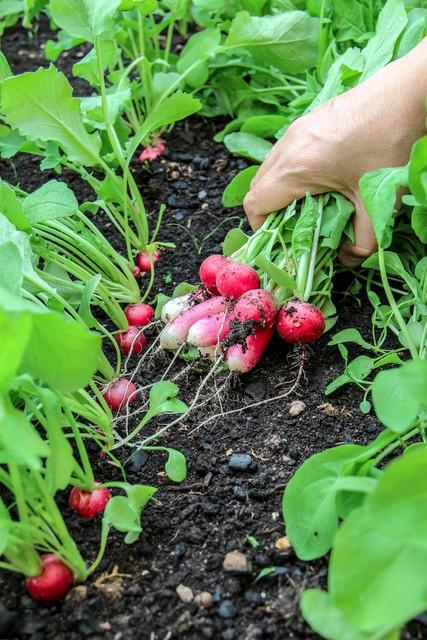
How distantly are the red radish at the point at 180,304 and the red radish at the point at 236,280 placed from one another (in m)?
0.10

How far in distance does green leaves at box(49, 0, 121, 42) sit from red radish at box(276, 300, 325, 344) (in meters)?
0.77

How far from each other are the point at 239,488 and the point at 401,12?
116 cm

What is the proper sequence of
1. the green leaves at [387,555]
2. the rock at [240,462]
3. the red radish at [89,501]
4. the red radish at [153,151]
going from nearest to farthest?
1. the green leaves at [387,555]
2. the red radish at [89,501]
3. the rock at [240,462]
4. the red radish at [153,151]

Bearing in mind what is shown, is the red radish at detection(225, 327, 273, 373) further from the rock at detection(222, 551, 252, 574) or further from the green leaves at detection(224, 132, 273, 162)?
the green leaves at detection(224, 132, 273, 162)

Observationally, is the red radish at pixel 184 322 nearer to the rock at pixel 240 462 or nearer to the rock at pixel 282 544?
the rock at pixel 240 462

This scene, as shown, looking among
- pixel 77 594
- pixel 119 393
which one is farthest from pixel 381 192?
pixel 77 594

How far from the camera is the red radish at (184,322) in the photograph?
1.80 metres

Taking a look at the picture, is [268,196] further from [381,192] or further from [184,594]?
[184,594]

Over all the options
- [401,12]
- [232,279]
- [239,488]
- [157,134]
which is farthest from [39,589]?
[157,134]

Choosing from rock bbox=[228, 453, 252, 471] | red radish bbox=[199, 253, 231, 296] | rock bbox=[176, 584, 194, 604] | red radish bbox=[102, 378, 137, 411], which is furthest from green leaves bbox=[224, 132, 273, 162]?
rock bbox=[176, 584, 194, 604]

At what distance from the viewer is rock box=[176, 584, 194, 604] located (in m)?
1.28

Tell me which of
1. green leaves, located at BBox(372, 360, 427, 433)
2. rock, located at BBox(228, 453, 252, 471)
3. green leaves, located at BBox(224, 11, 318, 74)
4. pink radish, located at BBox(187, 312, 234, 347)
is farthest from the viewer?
green leaves, located at BBox(224, 11, 318, 74)

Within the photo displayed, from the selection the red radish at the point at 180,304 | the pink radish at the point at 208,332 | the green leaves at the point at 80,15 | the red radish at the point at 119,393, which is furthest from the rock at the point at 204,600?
the green leaves at the point at 80,15

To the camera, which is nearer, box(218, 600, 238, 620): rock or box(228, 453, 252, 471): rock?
box(218, 600, 238, 620): rock
